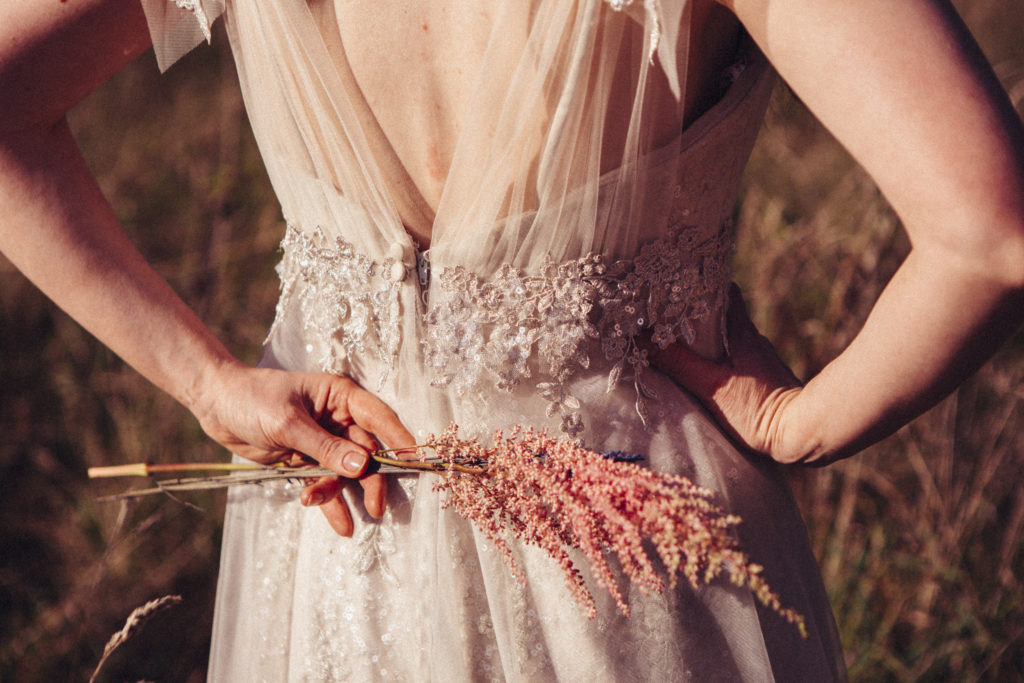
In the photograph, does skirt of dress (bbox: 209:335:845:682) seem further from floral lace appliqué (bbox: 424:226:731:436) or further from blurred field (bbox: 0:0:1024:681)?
blurred field (bbox: 0:0:1024:681)

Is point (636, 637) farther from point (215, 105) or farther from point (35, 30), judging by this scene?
point (215, 105)

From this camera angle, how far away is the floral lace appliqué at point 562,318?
38.3 inches

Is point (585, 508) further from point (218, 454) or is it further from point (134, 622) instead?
point (218, 454)

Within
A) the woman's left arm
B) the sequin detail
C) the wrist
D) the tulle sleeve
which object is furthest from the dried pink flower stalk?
the tulle sleeve

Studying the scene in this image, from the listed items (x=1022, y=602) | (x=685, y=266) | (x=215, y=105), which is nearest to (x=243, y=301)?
(x=215, y=105)

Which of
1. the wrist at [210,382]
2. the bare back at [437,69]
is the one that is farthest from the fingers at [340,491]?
the bare back at [437,69]

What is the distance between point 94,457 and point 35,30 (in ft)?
8.46

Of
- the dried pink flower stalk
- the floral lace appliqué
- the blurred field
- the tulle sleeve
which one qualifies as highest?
the blurred field

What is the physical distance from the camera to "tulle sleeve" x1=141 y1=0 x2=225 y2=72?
0.97m

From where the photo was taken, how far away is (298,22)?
2.97 feet

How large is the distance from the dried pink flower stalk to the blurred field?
157 cm

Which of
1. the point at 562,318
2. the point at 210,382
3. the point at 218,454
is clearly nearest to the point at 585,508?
the point at 562,318

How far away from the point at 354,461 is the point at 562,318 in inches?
14.1

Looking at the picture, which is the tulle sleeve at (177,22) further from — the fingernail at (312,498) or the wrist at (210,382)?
the fingernail at (312,498)
